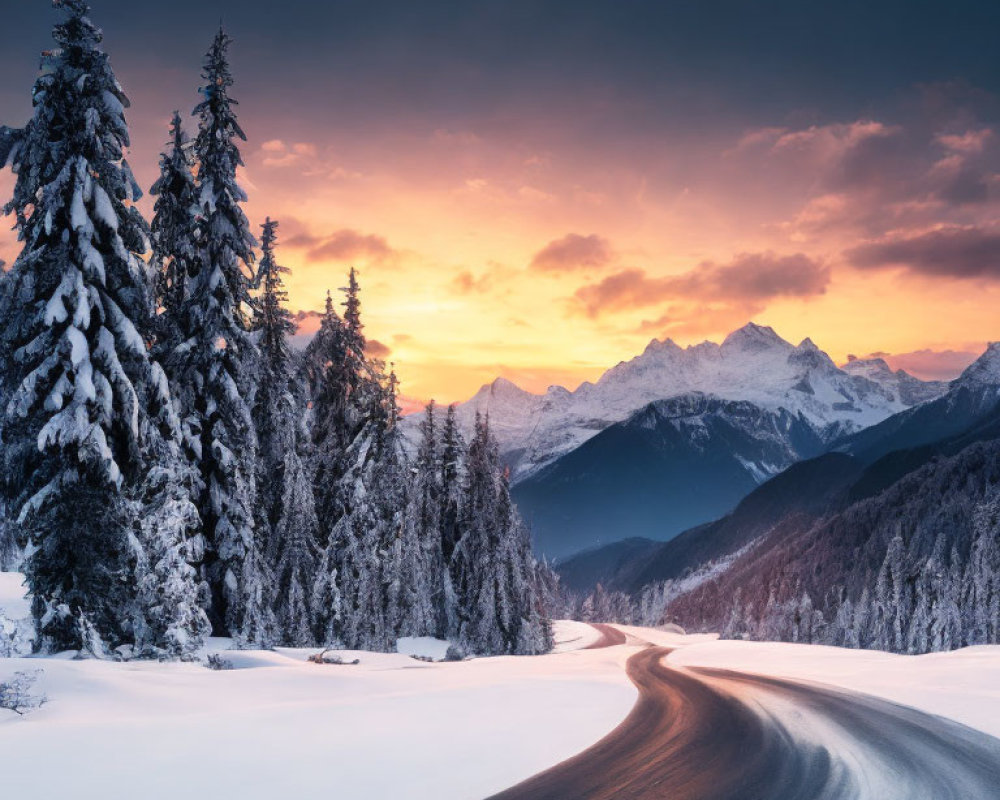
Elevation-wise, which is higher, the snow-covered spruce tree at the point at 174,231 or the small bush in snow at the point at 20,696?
the snow-covered spruce tree at the point at 174,231

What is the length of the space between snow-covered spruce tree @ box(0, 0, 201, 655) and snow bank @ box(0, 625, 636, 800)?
291cm

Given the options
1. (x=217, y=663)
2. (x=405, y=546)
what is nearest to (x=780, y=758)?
(x=217, y=663)

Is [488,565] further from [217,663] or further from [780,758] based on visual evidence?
[780,758]

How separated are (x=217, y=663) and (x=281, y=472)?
1423 centimetres

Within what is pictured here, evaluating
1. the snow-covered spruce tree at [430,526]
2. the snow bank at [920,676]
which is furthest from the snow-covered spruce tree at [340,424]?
the snow bank at [920,676]

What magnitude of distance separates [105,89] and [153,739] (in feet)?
53.1

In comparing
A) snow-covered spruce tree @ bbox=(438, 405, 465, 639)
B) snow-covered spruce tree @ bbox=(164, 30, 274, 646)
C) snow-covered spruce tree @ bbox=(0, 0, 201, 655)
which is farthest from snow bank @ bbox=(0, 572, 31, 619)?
snow-covered spruce tree @ bbox=(438, 405, 465, 639)

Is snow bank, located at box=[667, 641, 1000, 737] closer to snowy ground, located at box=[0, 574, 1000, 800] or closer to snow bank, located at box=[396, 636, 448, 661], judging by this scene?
snowy ground, located at box=[0, 574, 1000, 800]

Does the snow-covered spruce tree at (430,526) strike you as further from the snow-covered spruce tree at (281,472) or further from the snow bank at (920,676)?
the snow bank at (920,676)

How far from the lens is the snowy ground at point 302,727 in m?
8.16

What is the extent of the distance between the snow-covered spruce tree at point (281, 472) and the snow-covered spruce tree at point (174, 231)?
548cm

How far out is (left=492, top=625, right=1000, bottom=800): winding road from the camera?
27.8 feet

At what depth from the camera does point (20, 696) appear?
9.88 metres

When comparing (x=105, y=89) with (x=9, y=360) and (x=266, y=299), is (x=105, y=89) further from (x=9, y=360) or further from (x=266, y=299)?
(x=266, y=299)
